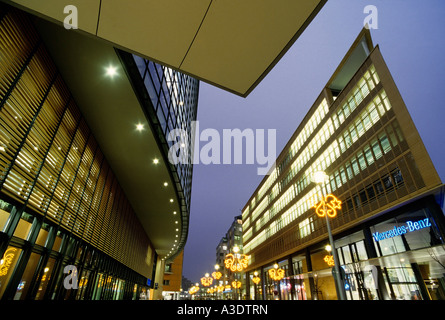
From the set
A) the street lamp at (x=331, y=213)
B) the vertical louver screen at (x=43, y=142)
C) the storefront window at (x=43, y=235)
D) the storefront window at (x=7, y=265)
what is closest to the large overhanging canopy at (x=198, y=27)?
the vertical louver screen at (x=43, y=142)

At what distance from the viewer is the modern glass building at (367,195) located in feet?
66.0

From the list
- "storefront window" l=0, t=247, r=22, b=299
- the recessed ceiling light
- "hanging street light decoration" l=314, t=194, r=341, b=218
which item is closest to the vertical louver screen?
"storefront window" l=0, t=247, r=22, b=299

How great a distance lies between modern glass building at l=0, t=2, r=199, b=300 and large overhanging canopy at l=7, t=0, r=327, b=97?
2.66ft

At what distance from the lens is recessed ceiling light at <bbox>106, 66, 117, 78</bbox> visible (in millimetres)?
9320

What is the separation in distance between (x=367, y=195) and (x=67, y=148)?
26.1m

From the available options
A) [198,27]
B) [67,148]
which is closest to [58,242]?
[67,148]

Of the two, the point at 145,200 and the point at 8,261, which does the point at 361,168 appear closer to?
the point at 145,200

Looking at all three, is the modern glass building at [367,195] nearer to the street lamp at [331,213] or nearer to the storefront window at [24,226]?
the street lamp at [331,213]

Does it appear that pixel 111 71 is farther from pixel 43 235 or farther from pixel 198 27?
pixel 43 235

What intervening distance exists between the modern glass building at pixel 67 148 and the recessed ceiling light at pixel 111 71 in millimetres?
48

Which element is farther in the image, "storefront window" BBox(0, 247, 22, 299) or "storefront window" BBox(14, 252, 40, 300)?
"storefront window" BBox(14, 252, 40, 300)

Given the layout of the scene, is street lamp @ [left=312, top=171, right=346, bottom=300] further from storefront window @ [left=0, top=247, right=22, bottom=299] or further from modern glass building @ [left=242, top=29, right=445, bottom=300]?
storefront window @ [left=0, top=247, right=22, bottom=299]

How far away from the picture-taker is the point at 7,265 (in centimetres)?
778
